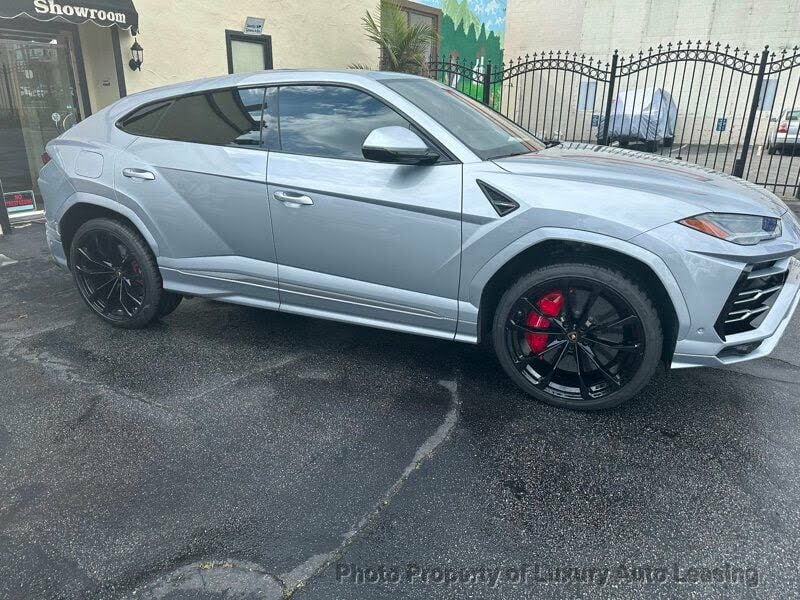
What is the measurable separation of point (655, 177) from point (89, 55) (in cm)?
829

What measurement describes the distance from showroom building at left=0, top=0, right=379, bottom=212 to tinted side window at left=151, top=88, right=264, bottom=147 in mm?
4444

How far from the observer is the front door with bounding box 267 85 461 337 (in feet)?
9.68

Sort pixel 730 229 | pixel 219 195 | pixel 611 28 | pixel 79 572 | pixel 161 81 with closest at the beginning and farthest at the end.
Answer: pixel 79 572 → pixel 730 229 → pixel 219 195 → pixel 161 81 → pixel 611 28

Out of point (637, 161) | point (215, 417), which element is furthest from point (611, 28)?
point (215, 417)

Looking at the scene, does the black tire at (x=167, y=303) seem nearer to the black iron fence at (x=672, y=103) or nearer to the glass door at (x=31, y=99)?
the black iron fence at (x=672, y=103)

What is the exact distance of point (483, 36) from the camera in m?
19.9

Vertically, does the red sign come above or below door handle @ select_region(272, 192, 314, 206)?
below

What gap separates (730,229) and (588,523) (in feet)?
4.77

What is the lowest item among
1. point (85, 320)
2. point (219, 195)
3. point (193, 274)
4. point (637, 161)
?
point (85, 320)

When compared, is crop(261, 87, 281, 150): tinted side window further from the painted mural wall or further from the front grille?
the painted mural wall

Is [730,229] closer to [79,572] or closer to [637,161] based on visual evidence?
[637,161]

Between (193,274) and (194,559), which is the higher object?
(193,274)

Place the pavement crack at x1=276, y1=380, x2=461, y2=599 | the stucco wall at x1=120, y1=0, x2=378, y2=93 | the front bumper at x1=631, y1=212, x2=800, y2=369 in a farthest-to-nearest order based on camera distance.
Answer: the stucco wall at x1=120, y1=0, x2=378, y2=93 → the front bumper at x1=631, y1=212, x2=800, y2=369 → the pavement crack at x1=276, y1=380, x2=461, y2=599

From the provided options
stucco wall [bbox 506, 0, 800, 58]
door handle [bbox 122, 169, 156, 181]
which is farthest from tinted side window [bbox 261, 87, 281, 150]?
stucco wall [bbox 506, 0, 800, 58]
